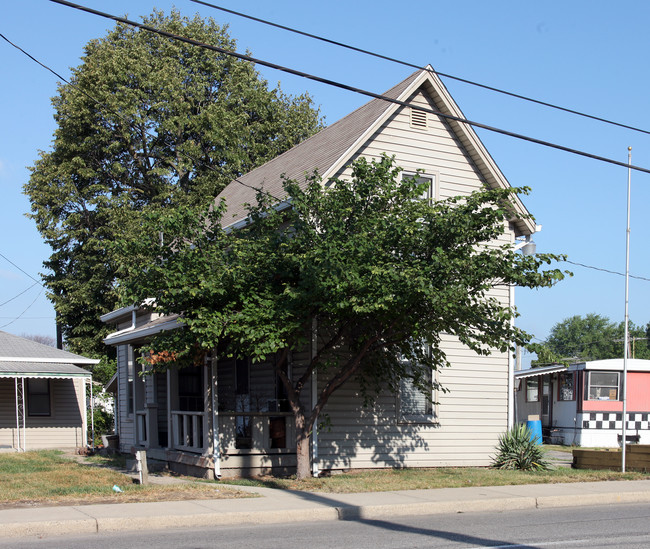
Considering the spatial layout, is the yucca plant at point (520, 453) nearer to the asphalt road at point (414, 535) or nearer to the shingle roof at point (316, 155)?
the asphalt road at point (414, 535)

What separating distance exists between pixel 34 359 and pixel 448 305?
19611mm

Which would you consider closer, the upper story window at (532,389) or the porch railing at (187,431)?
the porch railing at (187,431)

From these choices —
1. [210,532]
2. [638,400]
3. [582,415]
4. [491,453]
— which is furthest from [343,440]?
[638,400]

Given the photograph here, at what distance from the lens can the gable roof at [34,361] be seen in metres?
25.7

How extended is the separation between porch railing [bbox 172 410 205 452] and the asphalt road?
6.04 metres

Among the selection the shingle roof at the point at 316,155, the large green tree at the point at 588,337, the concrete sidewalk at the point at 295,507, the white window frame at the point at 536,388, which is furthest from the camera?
the large green tree at the point at 588,337

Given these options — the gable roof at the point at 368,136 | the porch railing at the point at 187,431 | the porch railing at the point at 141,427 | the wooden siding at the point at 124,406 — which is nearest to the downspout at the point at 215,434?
the porch railing at the point at 187,431

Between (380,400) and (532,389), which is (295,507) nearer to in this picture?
(380,400)

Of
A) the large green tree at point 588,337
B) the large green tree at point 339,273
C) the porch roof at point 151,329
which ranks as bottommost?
the large green tree at point 588,337

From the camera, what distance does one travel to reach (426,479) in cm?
1505

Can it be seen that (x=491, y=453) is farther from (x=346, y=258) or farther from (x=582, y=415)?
(x=582, y=415)

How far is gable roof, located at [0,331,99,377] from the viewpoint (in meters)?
25.7

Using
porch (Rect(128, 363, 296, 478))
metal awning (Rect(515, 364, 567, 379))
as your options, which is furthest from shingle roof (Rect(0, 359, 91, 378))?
metal awning (Rect(515, 364, 567, 379))

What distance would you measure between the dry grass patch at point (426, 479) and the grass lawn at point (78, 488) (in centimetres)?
145
